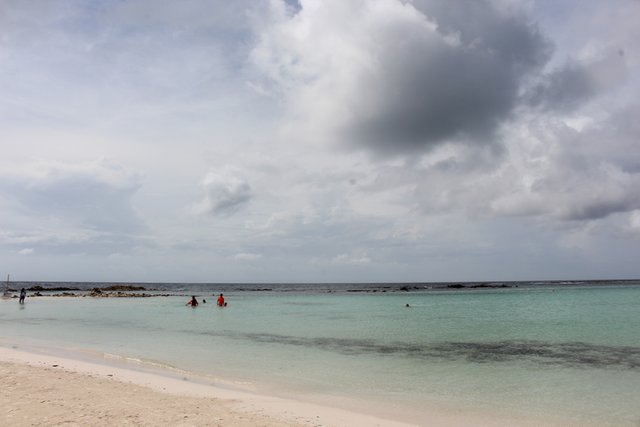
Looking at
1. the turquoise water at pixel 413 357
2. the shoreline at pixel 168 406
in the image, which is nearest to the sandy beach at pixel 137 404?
the shoreline at pixel 168 406

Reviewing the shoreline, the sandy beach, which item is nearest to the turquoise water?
the shoreline

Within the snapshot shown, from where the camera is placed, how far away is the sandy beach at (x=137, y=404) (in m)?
9.02

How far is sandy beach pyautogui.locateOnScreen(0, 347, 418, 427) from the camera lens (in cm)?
902

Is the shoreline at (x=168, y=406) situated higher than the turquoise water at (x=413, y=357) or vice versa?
the shoreline at (x=168, y=406)

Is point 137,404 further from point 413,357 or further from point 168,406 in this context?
point 413,357

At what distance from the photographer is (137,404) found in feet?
33.3

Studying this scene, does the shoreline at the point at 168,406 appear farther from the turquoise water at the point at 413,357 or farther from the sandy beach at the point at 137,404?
the turquoise water at the point at 413,357

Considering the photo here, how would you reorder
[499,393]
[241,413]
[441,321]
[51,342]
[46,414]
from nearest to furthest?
[46,414] → [241,413] → [499,393] → [51,342] → [441,321]

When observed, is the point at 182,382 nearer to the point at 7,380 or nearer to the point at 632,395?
the point at 7,380

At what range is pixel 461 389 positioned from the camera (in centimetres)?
1323

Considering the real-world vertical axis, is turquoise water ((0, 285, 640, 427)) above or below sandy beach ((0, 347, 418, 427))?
below

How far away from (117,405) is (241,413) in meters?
2.76

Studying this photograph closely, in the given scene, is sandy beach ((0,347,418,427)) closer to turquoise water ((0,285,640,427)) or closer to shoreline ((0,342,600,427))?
shoreline ((0,342,600,427))

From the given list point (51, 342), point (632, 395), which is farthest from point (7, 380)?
point (632, 395)
